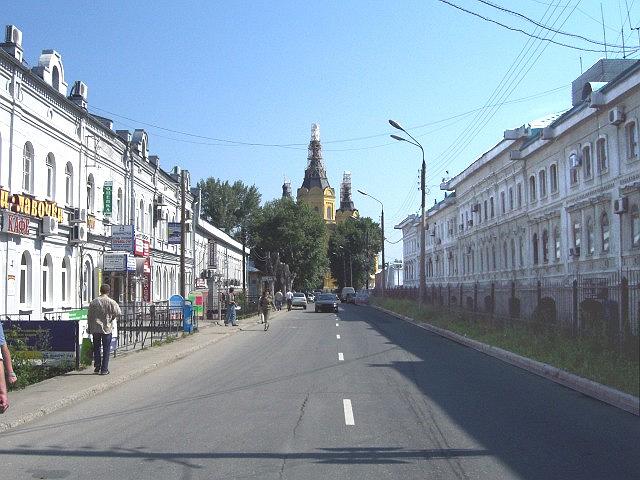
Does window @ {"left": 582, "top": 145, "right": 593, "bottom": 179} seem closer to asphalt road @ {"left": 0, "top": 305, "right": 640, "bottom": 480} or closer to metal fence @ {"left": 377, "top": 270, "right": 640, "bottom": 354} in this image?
metal fence @ {"left": 377, "top": 270, "right": 640, "bottom": 354}

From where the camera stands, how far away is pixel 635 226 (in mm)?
26938

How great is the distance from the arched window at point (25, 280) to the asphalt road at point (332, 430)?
28.9 feet

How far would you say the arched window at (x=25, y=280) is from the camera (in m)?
22.3

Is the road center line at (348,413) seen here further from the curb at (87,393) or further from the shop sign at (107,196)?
the shop sign at (107,196)

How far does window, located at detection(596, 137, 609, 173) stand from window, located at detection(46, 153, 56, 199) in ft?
71.5

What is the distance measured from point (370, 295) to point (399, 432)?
233ft

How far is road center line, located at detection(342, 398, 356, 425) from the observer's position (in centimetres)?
968

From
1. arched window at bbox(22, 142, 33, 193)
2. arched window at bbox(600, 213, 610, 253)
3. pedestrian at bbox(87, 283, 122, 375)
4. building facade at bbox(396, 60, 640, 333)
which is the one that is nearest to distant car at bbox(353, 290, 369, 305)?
building facade at bbox(396, 60, 640, 333)

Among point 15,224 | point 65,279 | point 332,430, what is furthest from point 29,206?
point 332,430

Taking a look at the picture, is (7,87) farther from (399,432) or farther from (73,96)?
(399,432)

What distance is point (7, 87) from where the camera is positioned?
20.9 meters

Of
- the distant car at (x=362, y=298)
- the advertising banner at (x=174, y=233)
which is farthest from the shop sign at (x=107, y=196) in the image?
the distant car at (x=362, y=298)

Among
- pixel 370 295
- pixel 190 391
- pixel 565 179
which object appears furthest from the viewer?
pixel 370 295

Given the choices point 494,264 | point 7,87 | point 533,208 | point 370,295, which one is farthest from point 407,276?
point 7,87
